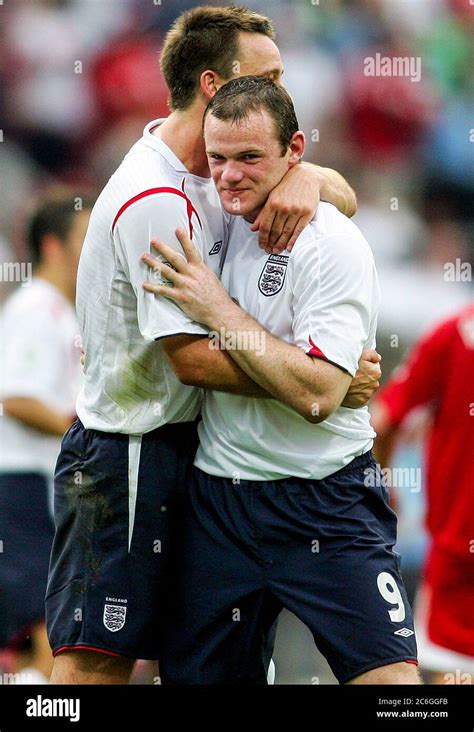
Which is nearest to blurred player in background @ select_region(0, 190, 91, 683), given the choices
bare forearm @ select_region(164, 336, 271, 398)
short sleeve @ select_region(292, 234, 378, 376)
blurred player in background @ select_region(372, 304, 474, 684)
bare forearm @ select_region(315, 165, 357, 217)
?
blurred player in background @ select_region(372, 304, 474, 684)

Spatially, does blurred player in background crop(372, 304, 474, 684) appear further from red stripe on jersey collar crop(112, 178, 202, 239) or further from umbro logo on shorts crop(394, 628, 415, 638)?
red stripe on jersey collar crop(112, 178, 202, 239)

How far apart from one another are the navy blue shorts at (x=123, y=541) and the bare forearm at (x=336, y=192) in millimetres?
742

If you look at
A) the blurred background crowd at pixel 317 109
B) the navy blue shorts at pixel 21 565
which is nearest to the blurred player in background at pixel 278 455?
the navy blue shorts at pixel 21 565

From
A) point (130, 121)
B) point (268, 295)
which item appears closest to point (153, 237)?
point (268, 295)

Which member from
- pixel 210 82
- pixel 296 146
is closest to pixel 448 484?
pixel 296 146

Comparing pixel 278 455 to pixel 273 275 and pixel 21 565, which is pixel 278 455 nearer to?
pixel 273 275

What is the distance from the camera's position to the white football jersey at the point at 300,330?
2902mm

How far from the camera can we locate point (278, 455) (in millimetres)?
3027

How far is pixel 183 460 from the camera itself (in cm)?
317

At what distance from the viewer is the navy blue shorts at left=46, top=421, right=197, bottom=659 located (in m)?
3.10


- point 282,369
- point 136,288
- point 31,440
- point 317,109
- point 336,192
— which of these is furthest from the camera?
point 317,109

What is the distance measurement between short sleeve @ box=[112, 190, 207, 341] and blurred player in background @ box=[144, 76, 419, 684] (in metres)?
0.03

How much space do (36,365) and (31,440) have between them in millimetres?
350

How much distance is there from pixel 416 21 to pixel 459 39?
0.30 m
